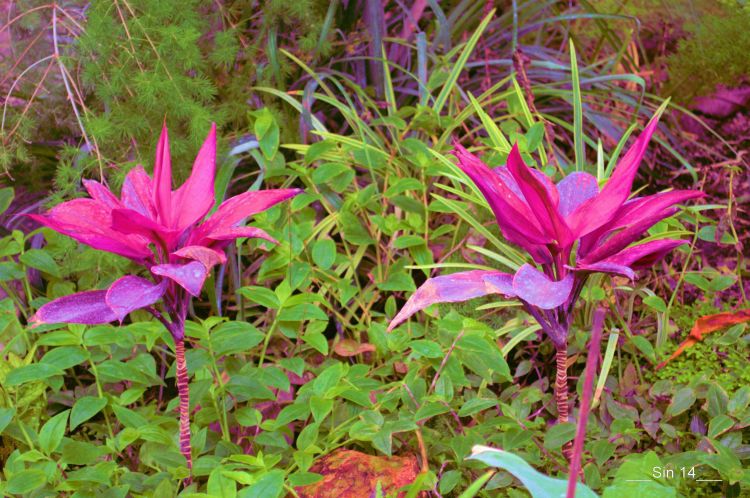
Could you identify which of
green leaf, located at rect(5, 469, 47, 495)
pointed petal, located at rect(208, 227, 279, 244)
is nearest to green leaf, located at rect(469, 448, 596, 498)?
pointed petal, located at rect(208, 227, 279, 244)

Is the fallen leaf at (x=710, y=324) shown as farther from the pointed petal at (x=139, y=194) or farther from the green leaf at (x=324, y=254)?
the pointed petal at (x=139, y=194)

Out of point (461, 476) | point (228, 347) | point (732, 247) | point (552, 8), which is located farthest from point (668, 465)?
point (552, 8)

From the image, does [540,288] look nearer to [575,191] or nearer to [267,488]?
[575,191]

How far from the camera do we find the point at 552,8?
2.61 meters

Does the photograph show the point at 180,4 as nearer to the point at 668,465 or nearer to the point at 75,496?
the point at 75,496

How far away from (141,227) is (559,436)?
0.63 meters

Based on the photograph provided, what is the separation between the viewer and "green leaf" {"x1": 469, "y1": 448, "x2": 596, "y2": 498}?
2.51 ft

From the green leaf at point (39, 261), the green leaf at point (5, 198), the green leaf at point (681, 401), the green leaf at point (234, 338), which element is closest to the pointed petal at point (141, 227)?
the green leaf at point (234, 338)

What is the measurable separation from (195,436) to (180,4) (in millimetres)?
941

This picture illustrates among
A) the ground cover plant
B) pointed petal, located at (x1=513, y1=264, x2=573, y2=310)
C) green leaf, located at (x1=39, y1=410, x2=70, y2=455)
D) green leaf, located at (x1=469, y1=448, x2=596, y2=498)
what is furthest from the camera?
green leaf, located at (x1=39, y1=410, x2=70, y2=455)

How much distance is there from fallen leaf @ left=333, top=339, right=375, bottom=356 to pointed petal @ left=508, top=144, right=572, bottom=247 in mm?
646

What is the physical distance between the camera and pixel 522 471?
2.59 feet

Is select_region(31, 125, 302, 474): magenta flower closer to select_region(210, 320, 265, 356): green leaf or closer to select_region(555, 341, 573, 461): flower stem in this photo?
select_region(210, 320, 265, 356): green leaf

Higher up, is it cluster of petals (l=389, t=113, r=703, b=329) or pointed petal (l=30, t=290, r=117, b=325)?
cluster of petals (l=389, t=113, r=703, b=329)
